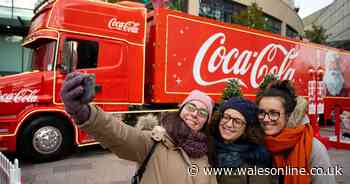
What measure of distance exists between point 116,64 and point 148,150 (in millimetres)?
4949

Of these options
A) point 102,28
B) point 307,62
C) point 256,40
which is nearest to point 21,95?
point 102,28

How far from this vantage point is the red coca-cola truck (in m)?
5.61

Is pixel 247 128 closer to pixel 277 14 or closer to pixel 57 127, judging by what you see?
pixel 57 127

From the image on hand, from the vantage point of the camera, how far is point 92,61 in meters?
6.07

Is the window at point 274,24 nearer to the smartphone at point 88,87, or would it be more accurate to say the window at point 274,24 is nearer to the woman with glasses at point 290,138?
the woman with glasses at point 290,138

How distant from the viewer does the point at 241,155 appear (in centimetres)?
184

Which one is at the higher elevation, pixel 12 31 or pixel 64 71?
pixel 12 31

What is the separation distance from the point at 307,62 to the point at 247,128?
10.1m

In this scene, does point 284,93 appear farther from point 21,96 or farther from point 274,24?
point 274,24

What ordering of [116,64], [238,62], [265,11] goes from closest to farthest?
[116,64], [238,62], [265,11]

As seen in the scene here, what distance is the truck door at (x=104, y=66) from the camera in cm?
589

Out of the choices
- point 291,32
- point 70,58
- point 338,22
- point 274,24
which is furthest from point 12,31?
point 338,22

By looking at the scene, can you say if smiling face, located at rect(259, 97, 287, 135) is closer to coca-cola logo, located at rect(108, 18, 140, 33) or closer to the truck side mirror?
the truck side mirror

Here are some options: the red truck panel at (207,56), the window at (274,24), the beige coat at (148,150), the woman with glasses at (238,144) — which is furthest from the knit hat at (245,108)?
the window at (274,24)
